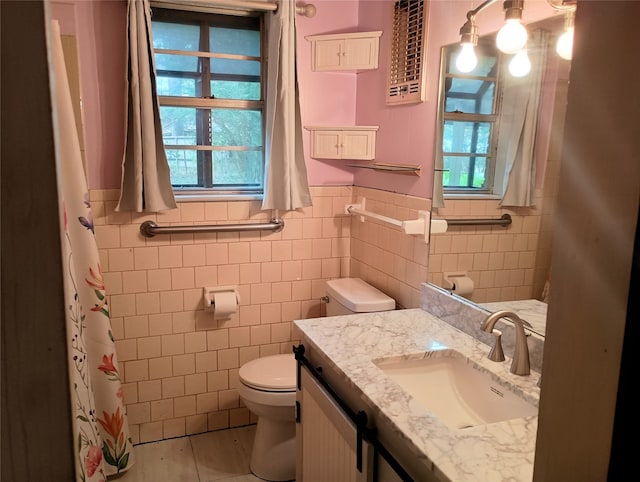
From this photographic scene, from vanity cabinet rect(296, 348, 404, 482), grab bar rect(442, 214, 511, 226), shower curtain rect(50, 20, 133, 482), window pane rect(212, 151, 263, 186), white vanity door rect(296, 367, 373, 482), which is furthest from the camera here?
window pane rect(212, 151, 263, 186)

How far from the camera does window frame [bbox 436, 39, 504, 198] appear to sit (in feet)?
5.93

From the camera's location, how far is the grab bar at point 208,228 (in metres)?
2.55

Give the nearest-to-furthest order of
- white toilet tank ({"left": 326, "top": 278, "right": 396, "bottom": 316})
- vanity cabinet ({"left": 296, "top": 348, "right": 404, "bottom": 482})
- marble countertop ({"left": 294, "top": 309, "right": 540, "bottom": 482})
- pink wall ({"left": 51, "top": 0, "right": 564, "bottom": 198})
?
1. marble countertop ({"left": 294, "top": 309, "right": 540, "bottom": 482})
2. vanity cabinet ({"left": 296, "top": 348, "right": 404, "bottom": 482})
3. pink wall ({"left": 51, "top": 0, "right": 564, "bottom": 198})
4. white toilet tank ({"left": 326, "top": 278, "right": 396, "bottom": 316})

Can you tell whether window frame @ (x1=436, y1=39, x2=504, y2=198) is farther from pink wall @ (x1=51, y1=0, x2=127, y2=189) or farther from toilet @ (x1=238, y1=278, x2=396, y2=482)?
pink wall @ (x1=51, y1=0, x2=127, y2=189)

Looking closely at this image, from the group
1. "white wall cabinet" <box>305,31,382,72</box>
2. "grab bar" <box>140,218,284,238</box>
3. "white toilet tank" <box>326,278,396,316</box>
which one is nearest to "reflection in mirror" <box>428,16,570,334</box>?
"white toilet tank" <box>326,278,396,316</box>

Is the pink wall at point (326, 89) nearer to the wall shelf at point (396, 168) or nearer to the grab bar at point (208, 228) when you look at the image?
the wall shelf at point (396, 168)

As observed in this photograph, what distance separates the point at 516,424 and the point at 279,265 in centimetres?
176

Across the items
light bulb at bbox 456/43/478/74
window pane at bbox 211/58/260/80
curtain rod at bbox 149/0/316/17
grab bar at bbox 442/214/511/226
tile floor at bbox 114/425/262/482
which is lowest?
tile floor at bbox 114/425/262/482

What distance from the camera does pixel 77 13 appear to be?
2326mm

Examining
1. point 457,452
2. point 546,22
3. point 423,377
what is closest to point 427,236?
point 423,377

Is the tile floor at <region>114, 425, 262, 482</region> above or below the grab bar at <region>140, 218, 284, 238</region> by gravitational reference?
below

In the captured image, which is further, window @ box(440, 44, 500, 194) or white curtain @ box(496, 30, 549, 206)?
window @ box(440, 44, 500, 194)

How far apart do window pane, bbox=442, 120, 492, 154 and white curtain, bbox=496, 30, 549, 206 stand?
9 cm

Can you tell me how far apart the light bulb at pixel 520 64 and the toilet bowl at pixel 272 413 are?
158 centimetres
